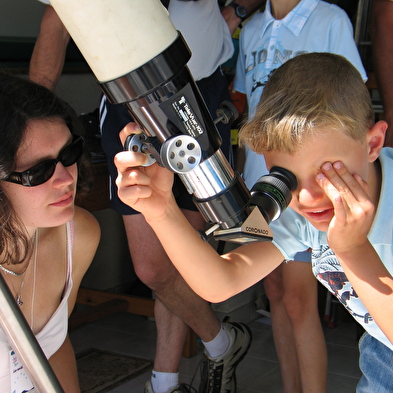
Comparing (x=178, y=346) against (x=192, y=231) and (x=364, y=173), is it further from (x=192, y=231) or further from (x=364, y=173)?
(x=364, y=173)

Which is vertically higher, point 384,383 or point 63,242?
point 63,242

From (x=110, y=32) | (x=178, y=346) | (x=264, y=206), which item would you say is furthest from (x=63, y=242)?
(x=110, y=32)

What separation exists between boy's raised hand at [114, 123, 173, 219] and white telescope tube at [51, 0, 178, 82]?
0.23 metres

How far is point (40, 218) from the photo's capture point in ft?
4.78

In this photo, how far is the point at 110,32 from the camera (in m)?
0.73

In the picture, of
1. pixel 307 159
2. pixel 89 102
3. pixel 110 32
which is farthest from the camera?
pixel 89 102

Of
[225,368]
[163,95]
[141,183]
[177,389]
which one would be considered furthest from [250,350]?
[163,95]

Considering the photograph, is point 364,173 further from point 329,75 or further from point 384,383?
point 384,383

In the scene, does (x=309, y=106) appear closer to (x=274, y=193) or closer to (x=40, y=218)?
(x=274, y=193)

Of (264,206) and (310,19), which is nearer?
(264,206)

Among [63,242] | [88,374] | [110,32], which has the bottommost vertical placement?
[88,374]

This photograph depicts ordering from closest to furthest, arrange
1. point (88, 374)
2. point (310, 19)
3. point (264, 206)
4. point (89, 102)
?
point (264, 206), point (310, 19), point (88, 374), point (89, 102)

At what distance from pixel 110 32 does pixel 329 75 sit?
0.68 meters

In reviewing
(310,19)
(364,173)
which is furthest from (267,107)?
(310,19)
